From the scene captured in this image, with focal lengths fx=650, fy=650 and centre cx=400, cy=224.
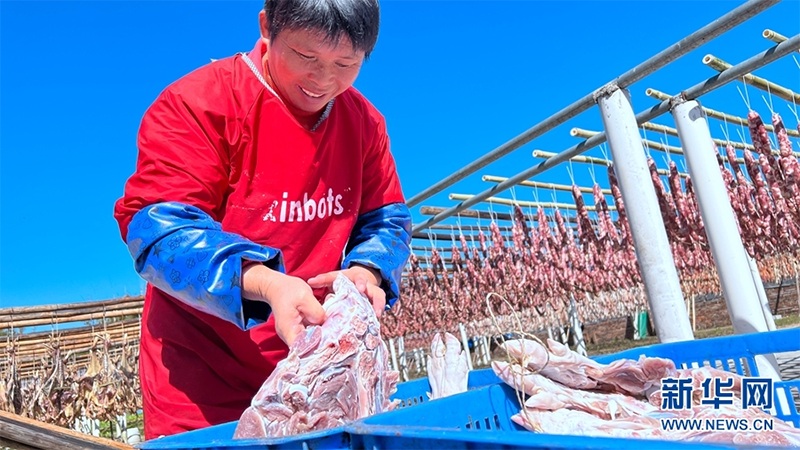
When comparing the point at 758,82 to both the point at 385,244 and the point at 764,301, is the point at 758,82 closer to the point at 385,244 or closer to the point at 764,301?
the point at 764,301

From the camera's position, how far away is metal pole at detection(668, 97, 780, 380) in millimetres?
4484

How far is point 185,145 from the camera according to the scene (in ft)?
6.57

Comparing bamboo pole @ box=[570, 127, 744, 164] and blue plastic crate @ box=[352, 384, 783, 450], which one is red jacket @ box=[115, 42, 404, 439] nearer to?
blue plastic crate @ box=[352, 384, 783, 450]

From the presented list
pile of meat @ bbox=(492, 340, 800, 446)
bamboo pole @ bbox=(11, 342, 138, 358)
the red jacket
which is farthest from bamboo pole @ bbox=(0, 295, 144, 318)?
pile of meat @ bbox=(492, 340, 800, 446)

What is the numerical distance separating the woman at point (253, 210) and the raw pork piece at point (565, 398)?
0.53 m

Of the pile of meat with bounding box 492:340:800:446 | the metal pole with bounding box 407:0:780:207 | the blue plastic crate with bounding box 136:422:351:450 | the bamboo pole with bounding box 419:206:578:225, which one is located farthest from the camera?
the bamboo pole with bounding box 419:206:578:225

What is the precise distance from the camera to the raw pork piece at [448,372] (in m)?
2.02

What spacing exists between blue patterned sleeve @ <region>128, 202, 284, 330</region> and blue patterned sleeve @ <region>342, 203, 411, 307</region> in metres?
0.49

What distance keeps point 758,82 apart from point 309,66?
6.42 meters

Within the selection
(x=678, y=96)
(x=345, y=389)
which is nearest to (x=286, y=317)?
(x=345, y=389)

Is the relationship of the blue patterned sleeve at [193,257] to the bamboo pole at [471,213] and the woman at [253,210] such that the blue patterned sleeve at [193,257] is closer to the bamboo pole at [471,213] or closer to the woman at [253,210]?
the woman at [253,210]

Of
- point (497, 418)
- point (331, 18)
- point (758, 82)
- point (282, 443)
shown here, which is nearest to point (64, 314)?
point (331, 18)

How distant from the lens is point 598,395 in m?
1.76

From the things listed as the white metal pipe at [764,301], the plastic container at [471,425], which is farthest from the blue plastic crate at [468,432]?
the white metal pipe at [764,301]
